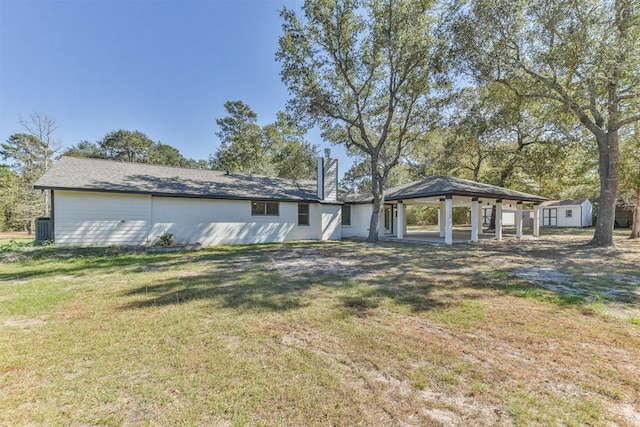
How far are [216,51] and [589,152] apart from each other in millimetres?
21900

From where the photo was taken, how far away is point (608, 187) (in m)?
11.6

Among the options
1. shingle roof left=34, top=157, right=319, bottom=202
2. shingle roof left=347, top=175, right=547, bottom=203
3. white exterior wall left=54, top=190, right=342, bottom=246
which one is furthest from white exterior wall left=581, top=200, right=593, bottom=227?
shingle roof left=34, top=157, right=319, bottom=202

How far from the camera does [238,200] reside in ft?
44.7

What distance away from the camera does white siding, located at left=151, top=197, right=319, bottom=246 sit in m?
12.2

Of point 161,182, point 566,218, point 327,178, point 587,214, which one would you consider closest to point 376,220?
point 327,178

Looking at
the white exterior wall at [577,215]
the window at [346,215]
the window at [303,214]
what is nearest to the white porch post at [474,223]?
the window at [346,215]

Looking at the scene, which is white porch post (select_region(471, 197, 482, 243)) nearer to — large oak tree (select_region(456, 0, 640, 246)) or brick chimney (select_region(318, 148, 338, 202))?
large oak tree (select_region(456, 0, 640, 246))

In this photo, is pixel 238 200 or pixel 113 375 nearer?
pixel 113 375

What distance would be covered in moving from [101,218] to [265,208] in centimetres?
676

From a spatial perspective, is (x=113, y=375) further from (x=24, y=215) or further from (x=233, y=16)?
(x=24, y=215)

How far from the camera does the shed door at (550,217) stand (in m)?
29.1

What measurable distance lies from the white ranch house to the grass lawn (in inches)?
210

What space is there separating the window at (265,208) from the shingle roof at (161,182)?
505 mm

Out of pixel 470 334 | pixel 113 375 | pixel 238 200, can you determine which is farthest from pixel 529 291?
pixel 238 200
